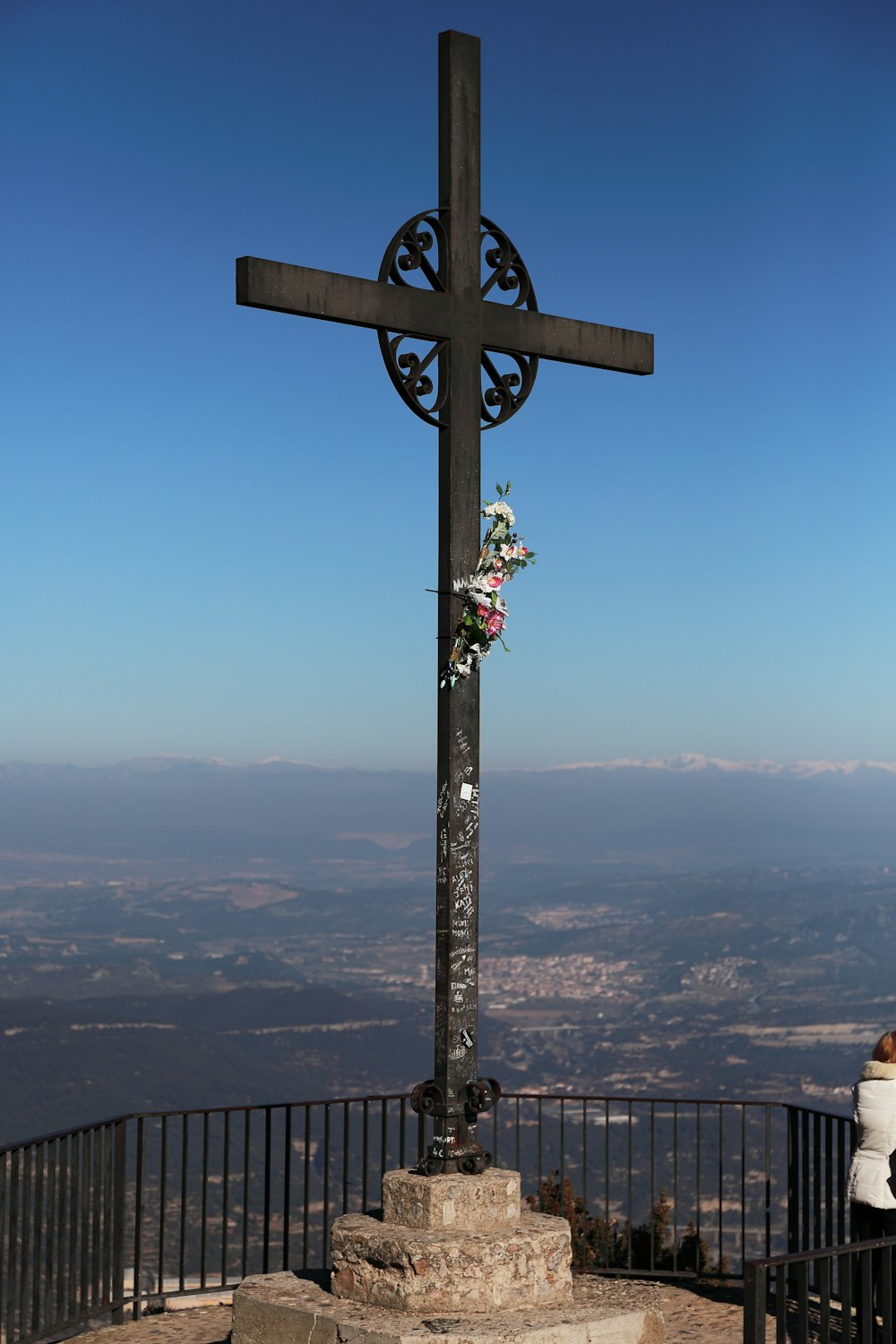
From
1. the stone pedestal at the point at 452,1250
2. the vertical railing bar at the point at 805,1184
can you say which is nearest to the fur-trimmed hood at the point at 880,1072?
the vertical railing bar at the point at 805,1184

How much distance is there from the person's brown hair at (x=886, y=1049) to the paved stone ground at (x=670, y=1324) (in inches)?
61.5

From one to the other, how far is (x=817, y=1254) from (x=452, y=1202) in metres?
2.00

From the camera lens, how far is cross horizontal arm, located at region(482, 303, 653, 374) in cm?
750

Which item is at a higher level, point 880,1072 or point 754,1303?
point 880,1072

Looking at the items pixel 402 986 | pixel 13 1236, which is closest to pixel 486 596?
pixel 13 1236

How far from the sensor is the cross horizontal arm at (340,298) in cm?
671

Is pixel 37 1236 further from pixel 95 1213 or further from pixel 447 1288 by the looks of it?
pixel 447 1288

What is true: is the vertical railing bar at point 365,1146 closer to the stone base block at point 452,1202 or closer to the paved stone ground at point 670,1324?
the stone base block at point 452,1202

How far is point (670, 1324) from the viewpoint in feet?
28.0

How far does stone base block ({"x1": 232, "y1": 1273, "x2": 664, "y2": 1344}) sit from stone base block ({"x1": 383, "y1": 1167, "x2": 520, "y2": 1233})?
398 mm

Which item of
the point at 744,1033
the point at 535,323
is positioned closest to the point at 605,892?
the point at 744,1033

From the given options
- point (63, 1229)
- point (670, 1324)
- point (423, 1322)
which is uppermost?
point (423, 1322)

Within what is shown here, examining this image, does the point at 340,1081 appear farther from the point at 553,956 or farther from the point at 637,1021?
the point at 553,956

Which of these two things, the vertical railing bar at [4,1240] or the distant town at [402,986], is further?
the distant town at [402,986]
